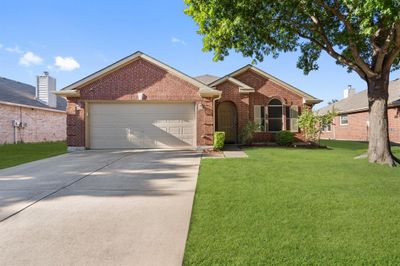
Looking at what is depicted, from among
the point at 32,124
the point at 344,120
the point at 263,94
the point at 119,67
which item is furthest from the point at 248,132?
the point at 32,124

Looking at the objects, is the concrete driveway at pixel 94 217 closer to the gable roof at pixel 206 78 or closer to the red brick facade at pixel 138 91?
the red brick facade at pixel 138 91

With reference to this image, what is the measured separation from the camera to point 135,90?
13.0m

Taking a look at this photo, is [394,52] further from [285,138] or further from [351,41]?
[285,138]

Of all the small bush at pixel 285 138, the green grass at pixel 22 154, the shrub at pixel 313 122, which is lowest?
the green grass at pixel 22 154

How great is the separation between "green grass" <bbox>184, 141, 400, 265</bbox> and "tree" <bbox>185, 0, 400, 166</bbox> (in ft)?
12.4

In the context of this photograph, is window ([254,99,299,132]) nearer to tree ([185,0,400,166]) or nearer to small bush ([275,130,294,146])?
small bush ([275,130,294,146])

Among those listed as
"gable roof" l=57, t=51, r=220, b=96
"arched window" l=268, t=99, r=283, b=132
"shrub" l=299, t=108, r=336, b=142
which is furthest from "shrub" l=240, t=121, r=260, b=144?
"gable roof" l=57, t=51, r=220, b=96

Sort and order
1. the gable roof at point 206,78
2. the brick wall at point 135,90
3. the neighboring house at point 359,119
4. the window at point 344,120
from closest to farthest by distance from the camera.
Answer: the brick wall at point 135,90 < the neighboring house at point 359,119 < the gable roof at point 206,78 < the window at point 344,120

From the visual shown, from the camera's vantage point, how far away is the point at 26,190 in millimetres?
5406

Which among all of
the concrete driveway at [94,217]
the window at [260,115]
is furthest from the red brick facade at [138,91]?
the concrete driveway at [94,217]

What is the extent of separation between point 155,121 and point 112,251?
10.6 meters

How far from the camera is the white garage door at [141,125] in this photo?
1324 cm

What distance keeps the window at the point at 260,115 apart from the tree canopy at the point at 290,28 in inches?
207

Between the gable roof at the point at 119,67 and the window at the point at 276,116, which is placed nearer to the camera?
the gable roof at the point at 119,67
